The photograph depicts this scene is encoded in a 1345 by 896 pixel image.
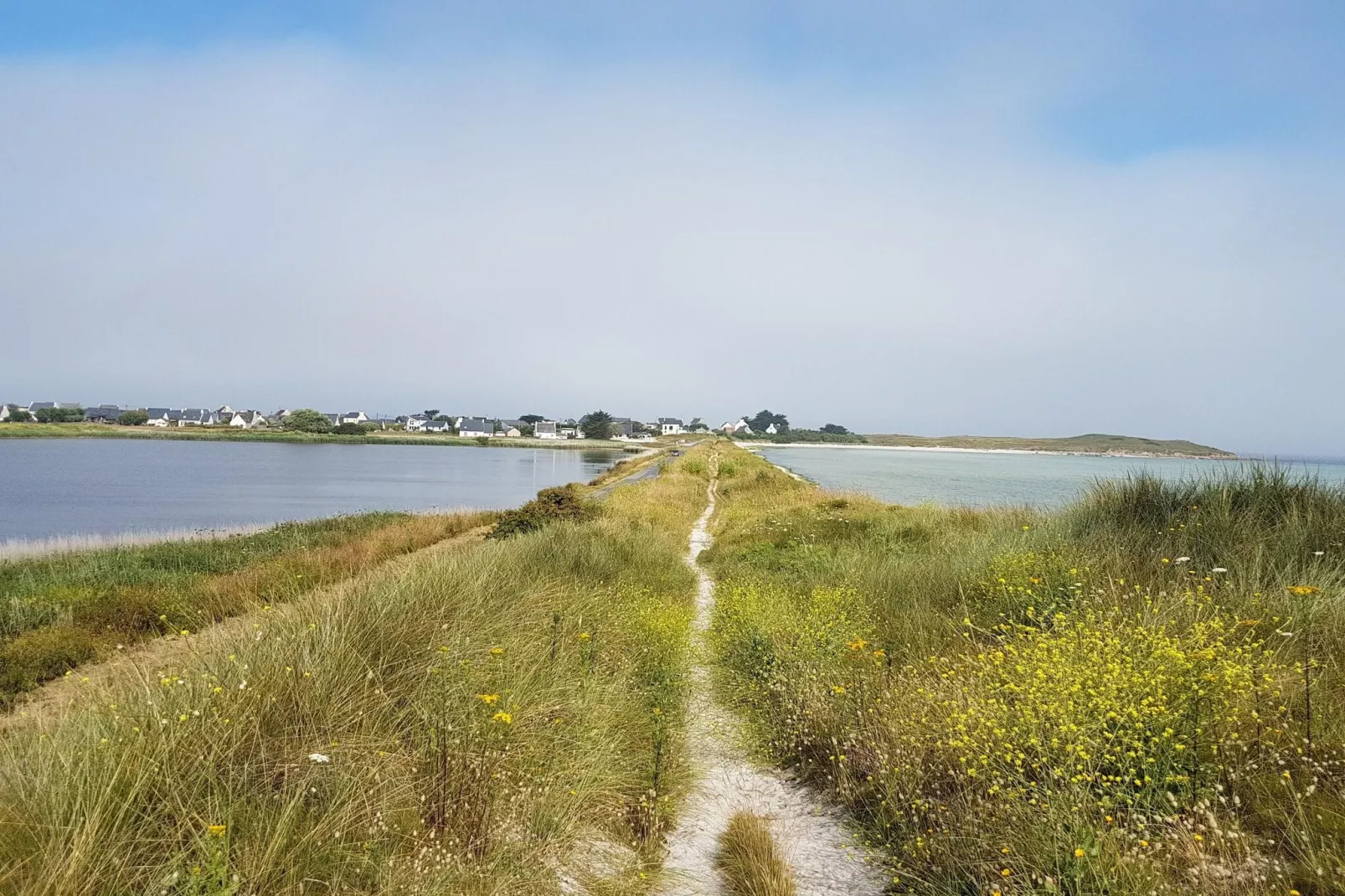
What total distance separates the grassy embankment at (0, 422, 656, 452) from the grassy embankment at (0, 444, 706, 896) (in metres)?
116

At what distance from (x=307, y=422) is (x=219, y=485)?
318ft

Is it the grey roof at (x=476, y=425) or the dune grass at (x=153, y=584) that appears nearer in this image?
the dune grass at (x=153, y=584)

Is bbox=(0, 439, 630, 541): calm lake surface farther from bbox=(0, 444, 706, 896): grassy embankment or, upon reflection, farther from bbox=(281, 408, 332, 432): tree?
bbox=(281, 408, 332, 432): tree

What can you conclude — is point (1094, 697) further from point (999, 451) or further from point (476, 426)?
point (476, 426)

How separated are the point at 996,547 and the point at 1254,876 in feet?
20.9

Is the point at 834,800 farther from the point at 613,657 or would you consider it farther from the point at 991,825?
the point at 613,657

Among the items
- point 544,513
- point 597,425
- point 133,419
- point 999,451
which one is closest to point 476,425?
point 597,425

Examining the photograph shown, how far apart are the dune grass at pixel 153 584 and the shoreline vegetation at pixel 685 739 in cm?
180

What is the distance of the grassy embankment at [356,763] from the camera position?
2.96m

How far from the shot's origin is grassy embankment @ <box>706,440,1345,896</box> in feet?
11.4

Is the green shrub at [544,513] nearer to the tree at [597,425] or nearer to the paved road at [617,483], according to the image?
the paved road at [617,483]

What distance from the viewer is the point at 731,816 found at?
200 inches

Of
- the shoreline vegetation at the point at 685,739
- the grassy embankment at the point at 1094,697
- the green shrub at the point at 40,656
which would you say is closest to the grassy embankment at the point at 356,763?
the shoreline vegetation at the point at 685,739

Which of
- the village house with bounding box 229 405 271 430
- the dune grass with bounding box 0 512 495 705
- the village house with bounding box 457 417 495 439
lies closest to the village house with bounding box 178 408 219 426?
the village house with bounding box 229 405 271 430
